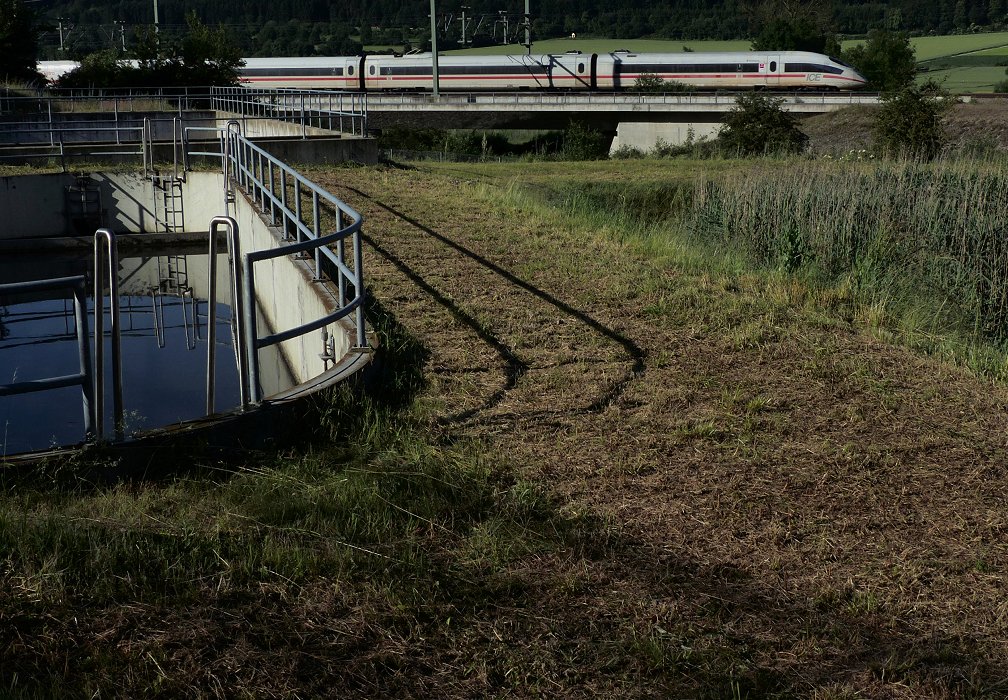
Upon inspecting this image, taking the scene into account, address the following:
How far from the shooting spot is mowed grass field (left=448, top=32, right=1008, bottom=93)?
93.9 metres

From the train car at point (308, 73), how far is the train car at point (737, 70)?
13888 mm

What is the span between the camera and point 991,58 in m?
113

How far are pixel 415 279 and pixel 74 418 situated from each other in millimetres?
3553

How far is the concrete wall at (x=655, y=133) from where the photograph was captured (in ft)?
173

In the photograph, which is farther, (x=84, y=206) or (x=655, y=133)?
(x=655, y=133)

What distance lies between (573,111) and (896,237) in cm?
4308

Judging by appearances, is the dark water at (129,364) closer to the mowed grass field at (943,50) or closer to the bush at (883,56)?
the mowed grass field at (943,50)

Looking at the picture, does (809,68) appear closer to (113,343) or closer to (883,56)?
(883,56)

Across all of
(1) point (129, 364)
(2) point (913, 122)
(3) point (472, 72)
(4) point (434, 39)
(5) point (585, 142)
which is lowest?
(1) point (129, 364)

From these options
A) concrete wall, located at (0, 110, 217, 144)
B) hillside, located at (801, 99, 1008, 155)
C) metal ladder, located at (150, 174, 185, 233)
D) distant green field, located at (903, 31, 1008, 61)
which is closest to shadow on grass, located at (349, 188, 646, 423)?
metal ladder, located at (150, 174, 185, 233)

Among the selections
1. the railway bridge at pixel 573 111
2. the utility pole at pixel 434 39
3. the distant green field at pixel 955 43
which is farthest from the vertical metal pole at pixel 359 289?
the distant green field at pixel 955 43

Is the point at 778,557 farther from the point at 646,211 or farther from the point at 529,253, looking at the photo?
the point at 646,211

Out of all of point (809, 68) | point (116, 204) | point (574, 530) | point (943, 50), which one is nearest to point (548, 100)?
point (809, 68)

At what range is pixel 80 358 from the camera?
19.9ft
